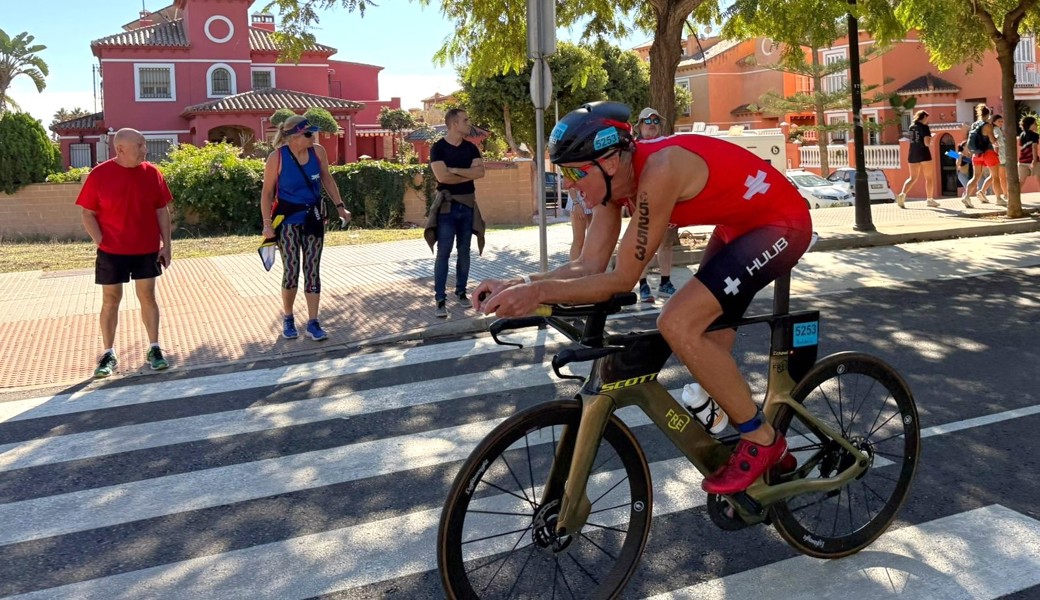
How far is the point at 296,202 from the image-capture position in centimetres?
845

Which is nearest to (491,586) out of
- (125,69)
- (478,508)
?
(478,508)

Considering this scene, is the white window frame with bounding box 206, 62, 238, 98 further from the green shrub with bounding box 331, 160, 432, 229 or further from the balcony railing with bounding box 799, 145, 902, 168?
the green shrub with bounding box 331, 160, 432, 229

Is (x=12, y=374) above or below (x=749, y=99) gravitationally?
below

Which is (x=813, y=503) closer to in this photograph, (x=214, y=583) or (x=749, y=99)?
(x=214, y=583)

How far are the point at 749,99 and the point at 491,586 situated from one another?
58.9m

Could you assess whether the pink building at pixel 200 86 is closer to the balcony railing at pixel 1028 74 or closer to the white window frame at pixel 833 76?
the white window frame at pixel 833 76

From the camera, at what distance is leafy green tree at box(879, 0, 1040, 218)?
48.1 feet

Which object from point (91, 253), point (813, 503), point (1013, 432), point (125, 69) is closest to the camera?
point (813, 503)

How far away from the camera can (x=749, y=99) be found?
59.4 metres

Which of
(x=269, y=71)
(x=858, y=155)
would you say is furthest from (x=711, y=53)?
(x=858, y=155)

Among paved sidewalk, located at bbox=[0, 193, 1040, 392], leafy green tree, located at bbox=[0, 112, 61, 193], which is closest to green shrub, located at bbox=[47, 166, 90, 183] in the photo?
leafy green tree, located at bbox=[0, 112, 61, 193]

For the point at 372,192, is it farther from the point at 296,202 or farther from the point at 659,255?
the point at 296,202

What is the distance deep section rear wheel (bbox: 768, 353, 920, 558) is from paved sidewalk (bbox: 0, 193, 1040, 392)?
519cm

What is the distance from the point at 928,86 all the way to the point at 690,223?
152 feet
